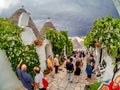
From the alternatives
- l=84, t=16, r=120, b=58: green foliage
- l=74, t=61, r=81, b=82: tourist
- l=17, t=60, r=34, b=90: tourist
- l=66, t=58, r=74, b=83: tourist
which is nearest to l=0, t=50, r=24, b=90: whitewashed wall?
l=66, t=58, r=74, b=83: tourist

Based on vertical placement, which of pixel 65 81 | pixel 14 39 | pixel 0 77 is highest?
pixel 14 39

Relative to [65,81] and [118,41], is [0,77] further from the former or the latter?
[118,41]

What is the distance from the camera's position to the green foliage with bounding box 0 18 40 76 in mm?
18016

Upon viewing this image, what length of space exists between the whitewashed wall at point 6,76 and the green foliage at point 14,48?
25 centimetres

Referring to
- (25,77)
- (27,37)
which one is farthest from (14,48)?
(25,77)

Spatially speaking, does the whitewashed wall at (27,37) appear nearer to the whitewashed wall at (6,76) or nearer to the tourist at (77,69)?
the whitewashed wall at (6,76)

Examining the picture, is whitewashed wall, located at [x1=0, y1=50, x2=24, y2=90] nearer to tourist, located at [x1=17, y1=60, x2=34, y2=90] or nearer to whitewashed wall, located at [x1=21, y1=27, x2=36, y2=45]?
whitewashed wall, located at [x1=21, y1=27, x2=36, y2=45]

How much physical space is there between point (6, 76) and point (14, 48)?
154cm

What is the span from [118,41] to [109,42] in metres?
1.28

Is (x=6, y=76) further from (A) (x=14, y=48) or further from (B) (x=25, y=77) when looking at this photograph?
(B) (x=25, y=77)

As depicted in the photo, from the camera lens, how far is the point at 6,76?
17.9 m

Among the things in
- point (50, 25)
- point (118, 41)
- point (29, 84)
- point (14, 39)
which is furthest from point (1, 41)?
point (50, 25)

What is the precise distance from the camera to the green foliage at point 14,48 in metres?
18.0

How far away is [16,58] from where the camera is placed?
59.8ft
